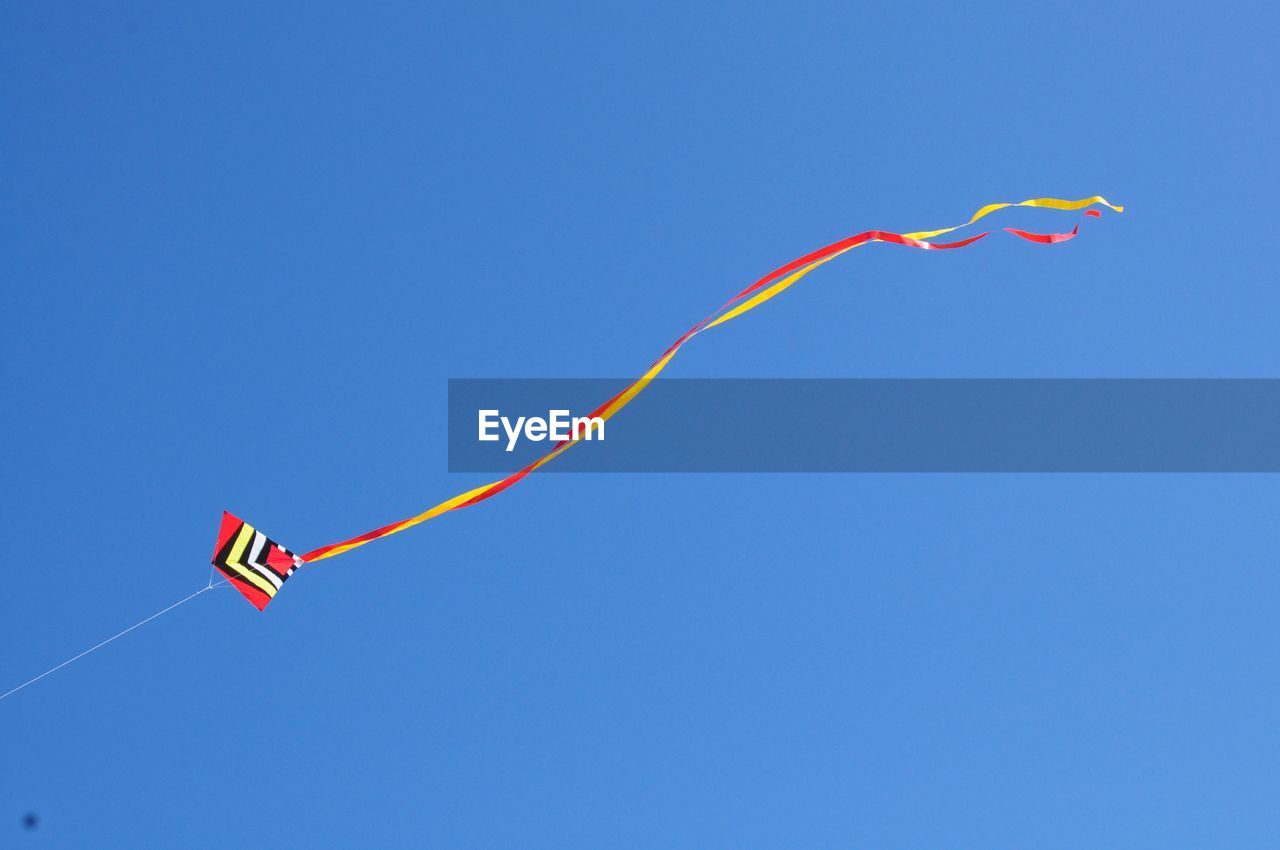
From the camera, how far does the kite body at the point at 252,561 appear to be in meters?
11.5

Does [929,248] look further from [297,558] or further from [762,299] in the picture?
[297,558]

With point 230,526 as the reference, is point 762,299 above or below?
above

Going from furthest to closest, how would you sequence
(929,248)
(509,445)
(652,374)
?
(509,445), (929,248), (652,374)

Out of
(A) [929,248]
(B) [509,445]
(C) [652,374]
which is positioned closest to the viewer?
(C) [652,374]

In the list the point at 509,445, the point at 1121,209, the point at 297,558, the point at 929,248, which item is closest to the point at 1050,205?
the point at 1121,209

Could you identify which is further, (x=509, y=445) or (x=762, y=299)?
(x=509, y=445)

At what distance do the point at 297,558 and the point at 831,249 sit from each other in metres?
6.12

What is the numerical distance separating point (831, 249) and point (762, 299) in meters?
0.83

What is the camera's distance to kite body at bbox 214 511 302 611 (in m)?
11.5

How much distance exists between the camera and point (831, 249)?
459 inches

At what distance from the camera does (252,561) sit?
459 inches

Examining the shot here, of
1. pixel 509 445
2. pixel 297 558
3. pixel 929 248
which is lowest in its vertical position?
pixel 297 558

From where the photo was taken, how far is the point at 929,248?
484 inches

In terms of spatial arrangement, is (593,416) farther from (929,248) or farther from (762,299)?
(929,248)
